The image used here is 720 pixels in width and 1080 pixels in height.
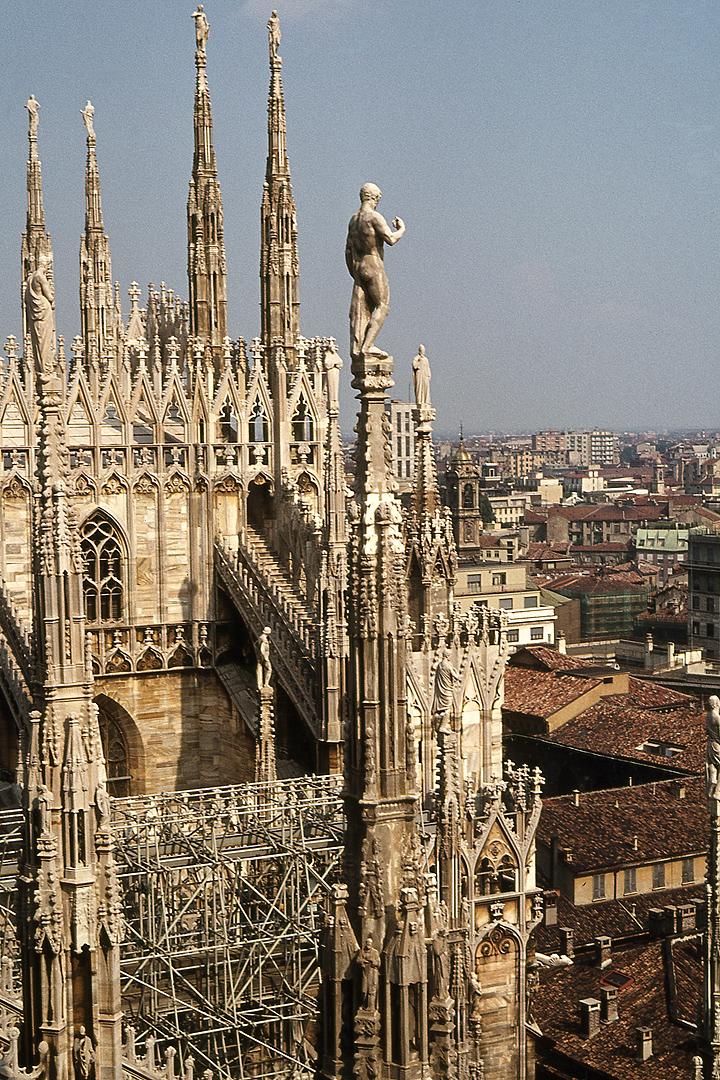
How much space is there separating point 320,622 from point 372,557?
16571mm

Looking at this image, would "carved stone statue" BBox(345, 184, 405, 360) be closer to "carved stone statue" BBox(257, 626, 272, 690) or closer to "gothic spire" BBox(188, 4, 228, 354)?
"carved stone statue" BBox(257, 626, 272, 690)

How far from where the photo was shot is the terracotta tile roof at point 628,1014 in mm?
26469

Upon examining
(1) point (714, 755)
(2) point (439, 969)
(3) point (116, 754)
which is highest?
(1) point (714, 755)

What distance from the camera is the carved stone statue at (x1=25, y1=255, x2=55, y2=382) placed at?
1390 cm

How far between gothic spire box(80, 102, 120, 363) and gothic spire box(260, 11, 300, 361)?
15.1 ft

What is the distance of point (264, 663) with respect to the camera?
27.0 metres

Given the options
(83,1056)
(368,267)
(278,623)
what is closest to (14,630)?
(278,623)

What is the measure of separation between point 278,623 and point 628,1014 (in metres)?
9.17

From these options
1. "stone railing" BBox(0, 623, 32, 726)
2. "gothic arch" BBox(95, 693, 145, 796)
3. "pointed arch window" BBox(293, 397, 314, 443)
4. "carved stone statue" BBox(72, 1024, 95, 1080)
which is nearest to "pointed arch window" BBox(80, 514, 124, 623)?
"gothic arch" BBox(95, 693, 145, 796)

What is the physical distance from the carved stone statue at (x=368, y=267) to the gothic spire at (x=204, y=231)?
2161 cm

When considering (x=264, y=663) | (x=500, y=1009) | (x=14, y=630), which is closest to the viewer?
(x=500, y=1009)

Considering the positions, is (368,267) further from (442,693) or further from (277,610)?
(277,610)

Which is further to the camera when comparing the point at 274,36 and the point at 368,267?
the point at 274,36

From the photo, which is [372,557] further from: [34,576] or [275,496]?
[275,496]
